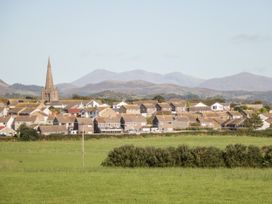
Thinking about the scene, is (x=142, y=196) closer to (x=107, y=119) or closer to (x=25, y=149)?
(x=25, y=149)

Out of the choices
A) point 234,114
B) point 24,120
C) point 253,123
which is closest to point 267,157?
point 253,123

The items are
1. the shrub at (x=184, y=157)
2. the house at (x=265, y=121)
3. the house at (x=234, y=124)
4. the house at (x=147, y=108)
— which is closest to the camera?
the shrub at (x=184, y=157)

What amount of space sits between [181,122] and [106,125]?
583 inches

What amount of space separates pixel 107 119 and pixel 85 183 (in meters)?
75.4

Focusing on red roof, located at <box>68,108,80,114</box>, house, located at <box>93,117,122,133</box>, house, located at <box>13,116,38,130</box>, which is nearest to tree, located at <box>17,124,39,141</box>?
house, located at <box>93,117,122,133</box>

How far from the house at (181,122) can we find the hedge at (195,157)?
67.1 m

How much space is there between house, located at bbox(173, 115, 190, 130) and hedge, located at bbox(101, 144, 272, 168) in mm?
67082

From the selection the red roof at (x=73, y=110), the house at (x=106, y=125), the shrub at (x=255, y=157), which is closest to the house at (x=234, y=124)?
the house at (x=106, y=125)

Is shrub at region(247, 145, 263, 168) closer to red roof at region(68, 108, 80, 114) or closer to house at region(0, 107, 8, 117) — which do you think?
red roof at region(68, 108, 80, 114)

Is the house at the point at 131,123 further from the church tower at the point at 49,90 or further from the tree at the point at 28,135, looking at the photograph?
the church tower at the point at 49,90

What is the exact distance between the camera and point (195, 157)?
34.6 meters

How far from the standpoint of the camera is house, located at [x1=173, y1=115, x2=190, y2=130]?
337 feet

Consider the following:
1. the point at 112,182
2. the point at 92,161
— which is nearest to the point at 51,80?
the point at 92,161

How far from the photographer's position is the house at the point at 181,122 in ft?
337
